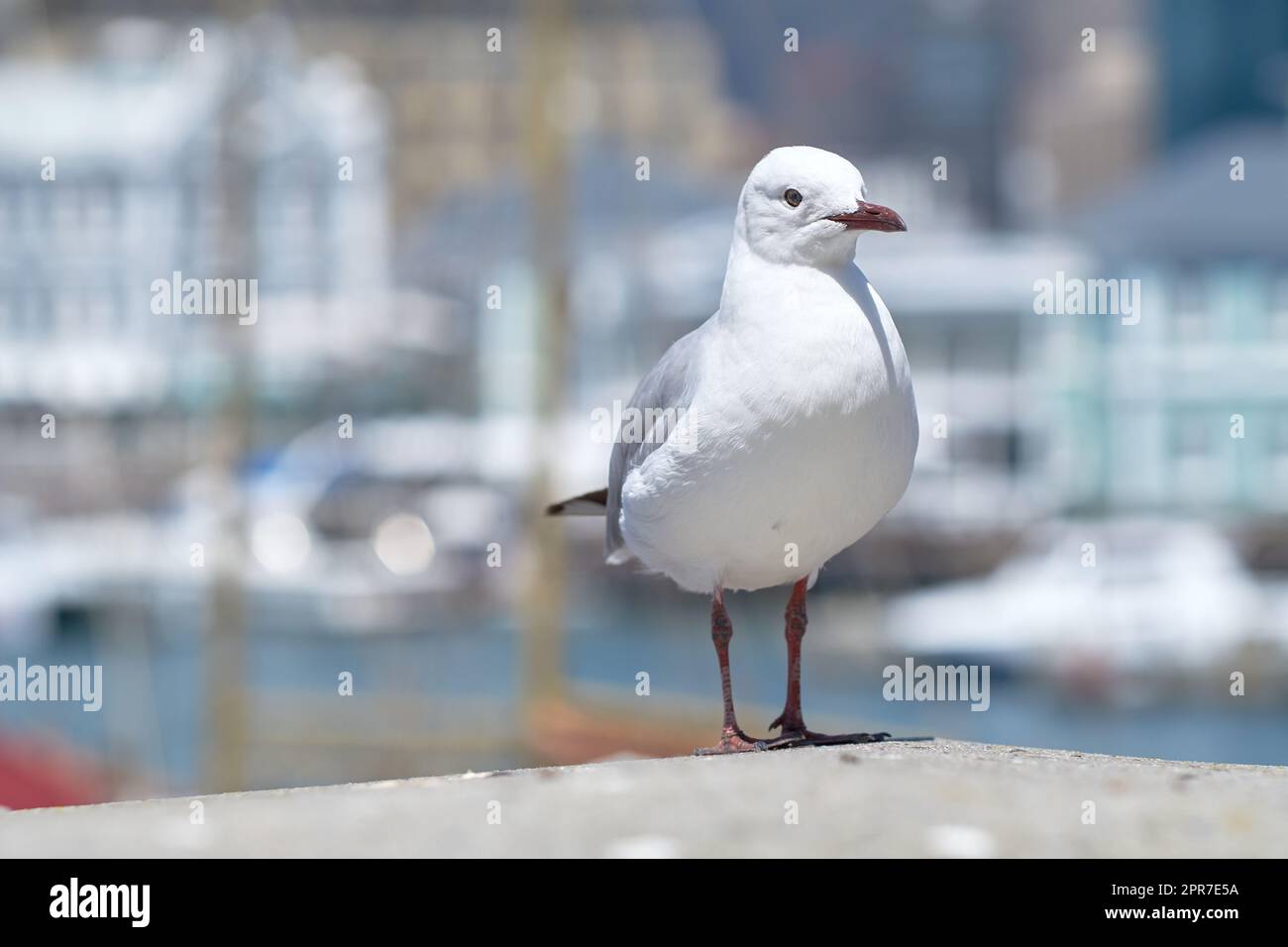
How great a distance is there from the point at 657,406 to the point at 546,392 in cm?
1444

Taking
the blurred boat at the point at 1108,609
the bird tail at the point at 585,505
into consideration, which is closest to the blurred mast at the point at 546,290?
the bird tail at the point at 585,505

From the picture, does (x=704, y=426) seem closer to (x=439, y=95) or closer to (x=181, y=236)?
(x=181, y=236)

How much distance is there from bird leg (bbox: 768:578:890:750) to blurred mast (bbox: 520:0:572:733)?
1380 centimetres

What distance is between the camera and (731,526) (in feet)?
19.5

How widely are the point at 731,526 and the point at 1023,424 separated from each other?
194ft

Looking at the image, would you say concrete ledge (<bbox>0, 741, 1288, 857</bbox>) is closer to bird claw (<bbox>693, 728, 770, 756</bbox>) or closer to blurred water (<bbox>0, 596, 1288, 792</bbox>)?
bird claw (<bbox>693, 728, 770, 756</bbox>)

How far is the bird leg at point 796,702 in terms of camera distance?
639 centimetres

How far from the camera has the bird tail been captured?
7.04 meters

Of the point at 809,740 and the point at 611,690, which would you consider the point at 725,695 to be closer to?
the point at 809,740

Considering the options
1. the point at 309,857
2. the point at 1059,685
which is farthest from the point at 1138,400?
the point at 309,857

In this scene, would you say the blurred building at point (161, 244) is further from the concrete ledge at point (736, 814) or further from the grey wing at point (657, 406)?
the concrete ledge at point (736, 814)

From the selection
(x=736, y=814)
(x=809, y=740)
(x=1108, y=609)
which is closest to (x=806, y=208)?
(x=809, y=740)

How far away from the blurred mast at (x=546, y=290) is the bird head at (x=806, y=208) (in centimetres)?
1415

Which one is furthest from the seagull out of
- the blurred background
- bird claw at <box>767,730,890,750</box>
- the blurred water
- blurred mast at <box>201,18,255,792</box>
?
blurred mast at <box>201,18,255,792</box>
